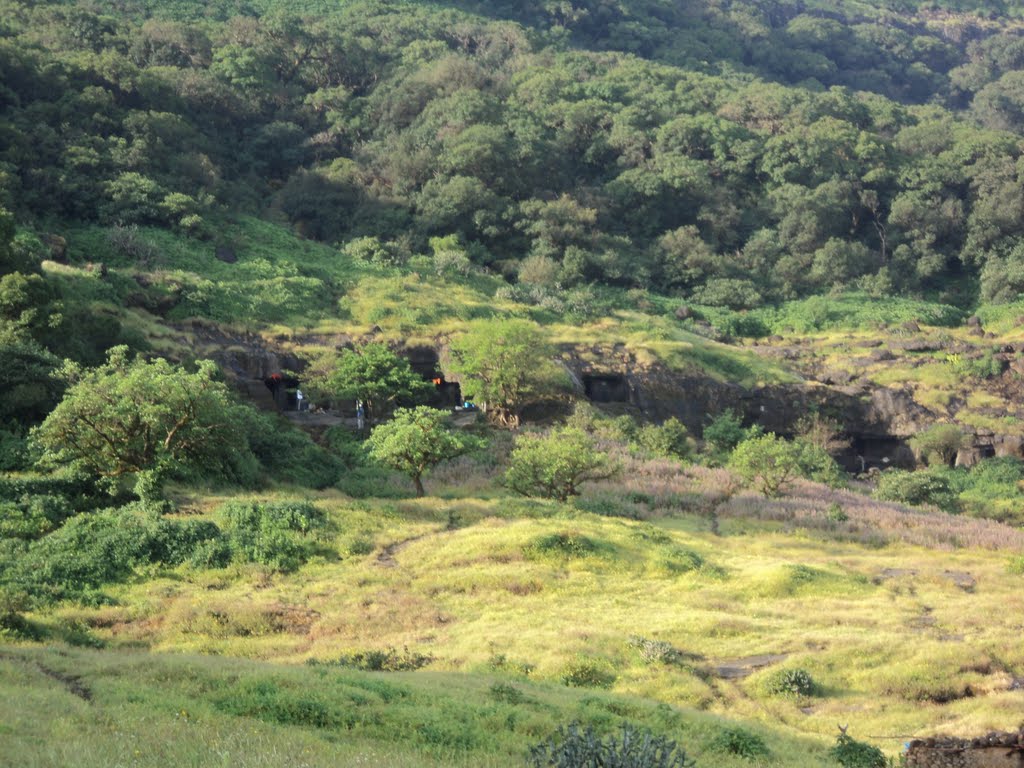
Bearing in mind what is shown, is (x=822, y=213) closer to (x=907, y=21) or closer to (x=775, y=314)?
(x=775, y=314)

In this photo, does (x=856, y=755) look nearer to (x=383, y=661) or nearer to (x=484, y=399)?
(x=383, y=661)

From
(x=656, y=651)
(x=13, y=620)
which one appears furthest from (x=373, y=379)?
(x=13, y=620)

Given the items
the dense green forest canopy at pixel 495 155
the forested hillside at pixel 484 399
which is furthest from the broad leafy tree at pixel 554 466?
the dense green forest canopy at pixel 495 155

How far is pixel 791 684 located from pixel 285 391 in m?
29.5

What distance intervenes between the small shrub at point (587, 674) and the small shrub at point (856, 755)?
15.0 feet

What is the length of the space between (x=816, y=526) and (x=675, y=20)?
9731 cm

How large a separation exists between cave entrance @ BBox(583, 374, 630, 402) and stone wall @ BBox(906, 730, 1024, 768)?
1368 inches

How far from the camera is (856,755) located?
1373 centimetres

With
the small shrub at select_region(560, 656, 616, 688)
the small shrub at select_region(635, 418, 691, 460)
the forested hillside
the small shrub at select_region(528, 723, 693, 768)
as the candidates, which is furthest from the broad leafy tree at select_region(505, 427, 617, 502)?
the small shrub at select_region(528, 723, 693, 768)

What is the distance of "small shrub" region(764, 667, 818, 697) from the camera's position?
702 inches

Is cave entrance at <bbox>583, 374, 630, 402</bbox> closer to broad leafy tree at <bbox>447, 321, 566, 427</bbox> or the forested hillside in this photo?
the forested hillside

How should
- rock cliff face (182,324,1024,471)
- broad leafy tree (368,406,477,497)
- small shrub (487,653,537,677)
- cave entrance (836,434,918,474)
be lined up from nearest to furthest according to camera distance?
Result: small shrub (487,653,537,677) → broad leafy tree (368,406,477,497) → rock cliff face (182,324,1024,471) → cave entrance (836,434,918,474)

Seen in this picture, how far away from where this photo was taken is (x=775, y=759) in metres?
13.3

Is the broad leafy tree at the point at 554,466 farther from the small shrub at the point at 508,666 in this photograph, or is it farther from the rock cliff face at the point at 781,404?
the small shrub at the point at 508,666
